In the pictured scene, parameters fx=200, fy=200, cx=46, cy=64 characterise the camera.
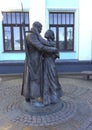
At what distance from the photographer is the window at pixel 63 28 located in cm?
970

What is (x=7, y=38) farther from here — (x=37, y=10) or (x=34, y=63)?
(x=34, y=63)

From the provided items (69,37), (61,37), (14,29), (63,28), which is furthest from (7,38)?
(69,37)

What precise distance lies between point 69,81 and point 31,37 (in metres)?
3.55

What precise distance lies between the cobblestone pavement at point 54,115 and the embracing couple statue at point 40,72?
38cm

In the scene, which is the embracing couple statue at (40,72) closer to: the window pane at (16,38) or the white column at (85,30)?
the white column at (85,30)

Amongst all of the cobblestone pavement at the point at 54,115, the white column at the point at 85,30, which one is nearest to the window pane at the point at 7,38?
the white column at the point at 85,30

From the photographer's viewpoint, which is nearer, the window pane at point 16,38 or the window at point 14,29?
the window at point 14,29

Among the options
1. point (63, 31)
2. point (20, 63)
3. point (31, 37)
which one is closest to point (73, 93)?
point (31, 37)

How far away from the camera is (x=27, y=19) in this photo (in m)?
9.62

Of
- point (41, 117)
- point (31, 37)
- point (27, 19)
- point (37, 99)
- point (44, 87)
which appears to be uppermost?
point (27, 19)

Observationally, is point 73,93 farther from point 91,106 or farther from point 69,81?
point 69,81

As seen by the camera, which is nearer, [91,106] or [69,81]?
[91,106]

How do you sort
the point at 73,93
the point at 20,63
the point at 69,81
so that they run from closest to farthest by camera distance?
1. the point at 73,93
2. the point at 69,81
3. the point at 20,63

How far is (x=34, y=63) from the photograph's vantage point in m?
4.24
